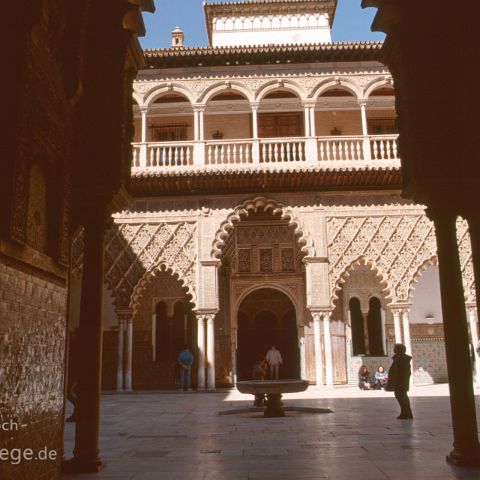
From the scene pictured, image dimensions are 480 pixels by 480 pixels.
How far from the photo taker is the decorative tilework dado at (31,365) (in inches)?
119

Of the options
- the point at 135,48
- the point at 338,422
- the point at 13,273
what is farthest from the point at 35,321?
the point at 338,422

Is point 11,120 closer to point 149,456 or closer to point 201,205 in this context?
point 149,456

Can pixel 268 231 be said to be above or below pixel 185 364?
above

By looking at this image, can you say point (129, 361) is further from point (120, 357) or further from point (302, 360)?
point (302, 360)

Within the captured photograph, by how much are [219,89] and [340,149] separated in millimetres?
3871

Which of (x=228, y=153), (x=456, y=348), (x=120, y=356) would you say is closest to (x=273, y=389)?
(x=456, y=348)

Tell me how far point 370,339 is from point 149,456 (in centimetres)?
1219

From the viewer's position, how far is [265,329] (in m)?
17.5

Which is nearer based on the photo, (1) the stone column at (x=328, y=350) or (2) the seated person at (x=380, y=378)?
(1) the stone column at (x=328, y=350)

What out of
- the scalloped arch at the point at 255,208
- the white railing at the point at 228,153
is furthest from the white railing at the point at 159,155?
the scalloped arch at the point at 255,208

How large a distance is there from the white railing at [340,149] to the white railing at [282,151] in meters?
0.55

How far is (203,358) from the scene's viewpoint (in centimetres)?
1460

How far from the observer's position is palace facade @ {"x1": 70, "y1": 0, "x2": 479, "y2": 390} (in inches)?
574

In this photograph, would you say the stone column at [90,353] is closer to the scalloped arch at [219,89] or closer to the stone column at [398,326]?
the stone column at [398,326]
